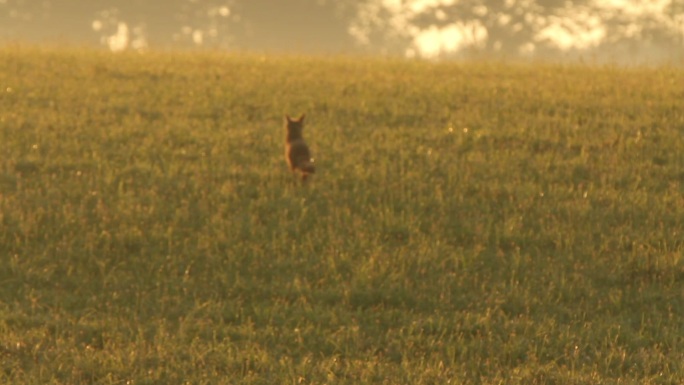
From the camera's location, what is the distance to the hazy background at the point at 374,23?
50344mm

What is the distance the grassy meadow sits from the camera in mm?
7707

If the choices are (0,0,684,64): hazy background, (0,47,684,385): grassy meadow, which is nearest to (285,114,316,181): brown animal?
(0,47,684,385): grassy meadow

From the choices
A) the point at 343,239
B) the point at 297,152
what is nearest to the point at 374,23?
the point at 297,152

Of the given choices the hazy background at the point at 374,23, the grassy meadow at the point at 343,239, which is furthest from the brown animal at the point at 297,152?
the hazy background at the point at 374,23

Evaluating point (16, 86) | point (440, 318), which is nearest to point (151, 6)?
point (16, 86)

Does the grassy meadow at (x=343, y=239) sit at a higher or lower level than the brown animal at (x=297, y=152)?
lower

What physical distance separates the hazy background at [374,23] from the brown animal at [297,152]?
37703 millimetres

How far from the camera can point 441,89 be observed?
18.2 meters

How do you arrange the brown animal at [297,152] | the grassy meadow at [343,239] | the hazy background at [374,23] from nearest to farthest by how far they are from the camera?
the grassy meadow at [343,239] < the brown animal at [297,152] < the hazy background at [374,23]

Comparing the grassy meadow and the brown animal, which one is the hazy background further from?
the brown animal

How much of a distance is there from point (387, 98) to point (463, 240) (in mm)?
7139

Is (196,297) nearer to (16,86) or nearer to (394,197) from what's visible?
(394,197)

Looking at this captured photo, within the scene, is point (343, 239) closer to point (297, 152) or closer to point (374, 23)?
point (297, 152)

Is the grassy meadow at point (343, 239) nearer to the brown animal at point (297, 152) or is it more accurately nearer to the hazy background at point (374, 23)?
the brown animal at point (297, 152)
